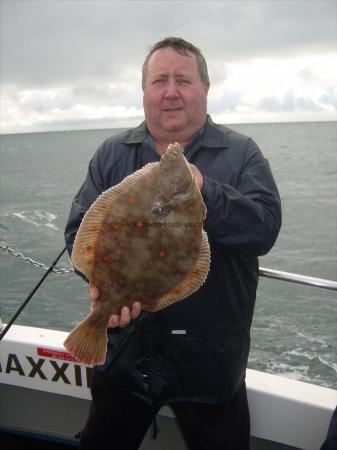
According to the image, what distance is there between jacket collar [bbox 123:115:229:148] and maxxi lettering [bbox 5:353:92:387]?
1699 millimetres

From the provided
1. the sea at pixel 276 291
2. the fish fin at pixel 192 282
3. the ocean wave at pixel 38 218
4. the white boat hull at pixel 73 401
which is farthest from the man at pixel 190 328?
the ocean wave at pixel 38 218

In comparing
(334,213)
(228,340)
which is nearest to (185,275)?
(228,340)

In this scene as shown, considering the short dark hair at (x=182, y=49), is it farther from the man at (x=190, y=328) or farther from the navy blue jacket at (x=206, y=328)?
the navy blue jacket at (x=206, y=328)

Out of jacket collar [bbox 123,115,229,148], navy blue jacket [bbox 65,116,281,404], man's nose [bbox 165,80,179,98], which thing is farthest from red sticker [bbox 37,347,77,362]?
man's nose [bbox 165,80,179,98]

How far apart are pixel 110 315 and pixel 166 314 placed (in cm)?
40

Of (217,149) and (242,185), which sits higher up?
(217,149)

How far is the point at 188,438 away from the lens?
8.47 ft

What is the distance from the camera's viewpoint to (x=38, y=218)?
24359 mm

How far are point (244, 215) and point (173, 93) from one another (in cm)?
81

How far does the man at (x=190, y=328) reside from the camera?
8.16 ft

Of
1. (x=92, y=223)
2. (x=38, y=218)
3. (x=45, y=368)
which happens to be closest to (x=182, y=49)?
(x=92, y=223)

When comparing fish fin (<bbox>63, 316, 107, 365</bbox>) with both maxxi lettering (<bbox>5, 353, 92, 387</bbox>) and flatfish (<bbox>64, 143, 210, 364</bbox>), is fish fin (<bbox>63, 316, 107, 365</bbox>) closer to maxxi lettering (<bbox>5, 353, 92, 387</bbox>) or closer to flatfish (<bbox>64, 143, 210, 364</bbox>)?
flatfish (<bbox>64, 143, 210, 364</bbox>)

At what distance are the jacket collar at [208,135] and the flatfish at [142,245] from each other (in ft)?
1.80

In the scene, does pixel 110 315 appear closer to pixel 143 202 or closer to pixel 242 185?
pixel 143 202
